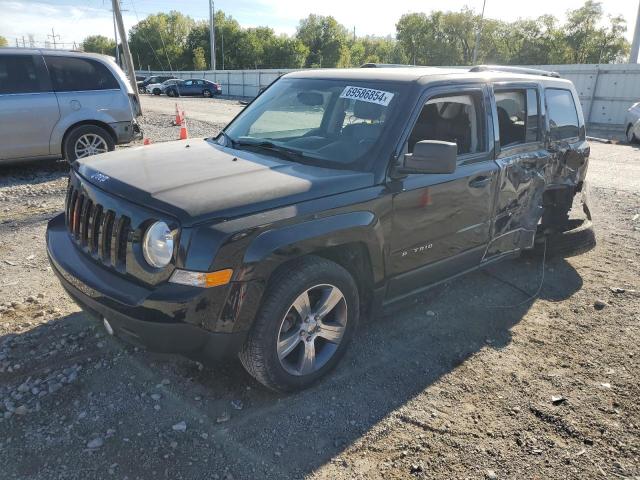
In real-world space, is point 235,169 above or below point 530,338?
above

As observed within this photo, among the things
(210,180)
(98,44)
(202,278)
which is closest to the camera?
(202,278)

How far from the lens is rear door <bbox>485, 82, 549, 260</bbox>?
410cm

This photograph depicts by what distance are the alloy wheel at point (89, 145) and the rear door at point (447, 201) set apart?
650 centimetres

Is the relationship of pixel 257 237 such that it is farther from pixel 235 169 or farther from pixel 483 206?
pixel 483 206

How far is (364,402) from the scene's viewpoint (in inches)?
122

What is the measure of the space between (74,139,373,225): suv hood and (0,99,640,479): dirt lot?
1034mm

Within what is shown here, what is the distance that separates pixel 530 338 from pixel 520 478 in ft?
5.12

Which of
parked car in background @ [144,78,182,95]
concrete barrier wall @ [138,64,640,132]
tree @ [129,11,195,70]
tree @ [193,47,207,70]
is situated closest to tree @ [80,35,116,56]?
tree @ [129,11,195,70]

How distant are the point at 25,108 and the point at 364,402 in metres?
7.19

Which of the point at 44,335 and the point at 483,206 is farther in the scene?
the point at 483,206

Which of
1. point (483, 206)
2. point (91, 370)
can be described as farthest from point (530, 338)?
point (91, 370)

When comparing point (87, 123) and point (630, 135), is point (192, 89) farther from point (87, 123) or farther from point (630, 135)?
point (87, 123)

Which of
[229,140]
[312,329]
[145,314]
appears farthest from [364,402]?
[229,140]

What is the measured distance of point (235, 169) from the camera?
3.17 m
